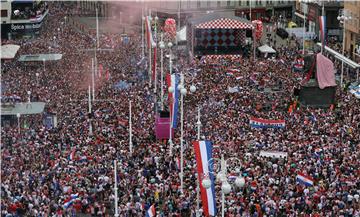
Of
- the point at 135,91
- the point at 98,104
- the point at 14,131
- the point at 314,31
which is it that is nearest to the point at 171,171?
the point at 14,131

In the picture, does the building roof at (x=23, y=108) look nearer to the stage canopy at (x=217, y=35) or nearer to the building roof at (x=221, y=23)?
the stage canopy at (x=217, y=35)

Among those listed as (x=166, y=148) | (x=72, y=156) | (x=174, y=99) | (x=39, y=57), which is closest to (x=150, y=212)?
(x=72, y=156)

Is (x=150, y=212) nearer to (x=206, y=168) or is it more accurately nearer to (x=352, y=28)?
(x=206, y=168)

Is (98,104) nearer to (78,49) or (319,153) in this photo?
(319,153)

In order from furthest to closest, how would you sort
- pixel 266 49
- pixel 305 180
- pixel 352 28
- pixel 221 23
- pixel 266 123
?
pixel 352 28 < pixel 221 23 < pixel 266 49 < pixel 266 123 < pixel 305 180

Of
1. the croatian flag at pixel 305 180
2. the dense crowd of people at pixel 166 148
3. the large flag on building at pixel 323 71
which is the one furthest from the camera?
the large flag on building at pixel 323 71

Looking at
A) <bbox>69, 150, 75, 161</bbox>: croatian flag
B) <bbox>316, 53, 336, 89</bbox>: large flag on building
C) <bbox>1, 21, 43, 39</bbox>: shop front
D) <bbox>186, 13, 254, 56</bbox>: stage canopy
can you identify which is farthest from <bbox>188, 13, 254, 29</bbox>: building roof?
<bbox>69, 150, 75, 161</bbox>: croatian flag

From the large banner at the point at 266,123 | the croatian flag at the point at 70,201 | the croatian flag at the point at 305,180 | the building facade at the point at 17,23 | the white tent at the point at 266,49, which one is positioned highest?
the building facade at the point at 17,23

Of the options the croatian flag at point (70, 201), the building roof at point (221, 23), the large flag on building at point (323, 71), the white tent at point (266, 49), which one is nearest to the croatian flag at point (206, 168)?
the croatian flag at point (70, 201)
